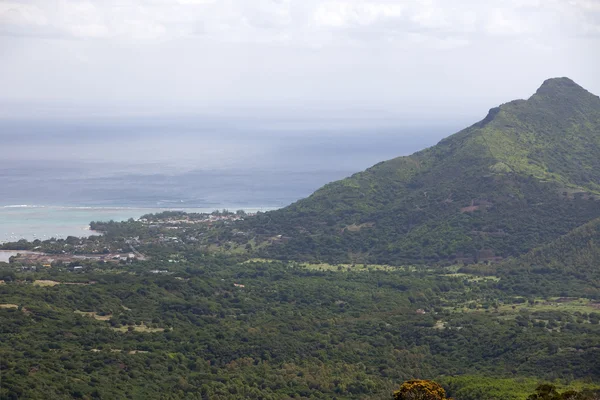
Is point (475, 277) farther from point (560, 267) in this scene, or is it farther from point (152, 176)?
point (152, 176)

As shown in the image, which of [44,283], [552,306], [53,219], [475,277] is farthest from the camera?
[53,219]

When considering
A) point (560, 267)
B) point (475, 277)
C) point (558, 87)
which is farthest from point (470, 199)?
point (558, 87)

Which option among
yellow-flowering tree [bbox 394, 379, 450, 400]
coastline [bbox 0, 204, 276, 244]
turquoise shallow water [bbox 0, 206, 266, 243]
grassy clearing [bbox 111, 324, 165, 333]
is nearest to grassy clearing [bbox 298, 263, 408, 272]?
grassy clearing [bbox 111, 324, 165, 333]

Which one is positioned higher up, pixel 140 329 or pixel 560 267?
pixel 560 267

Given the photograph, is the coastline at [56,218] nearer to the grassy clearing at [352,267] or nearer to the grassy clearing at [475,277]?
the grassy clearing at [352,267]

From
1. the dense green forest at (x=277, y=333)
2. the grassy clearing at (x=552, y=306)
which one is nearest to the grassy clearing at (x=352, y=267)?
the dense green forest at (x=277, y=333)

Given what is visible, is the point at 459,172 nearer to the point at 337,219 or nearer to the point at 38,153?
the point at 337,219

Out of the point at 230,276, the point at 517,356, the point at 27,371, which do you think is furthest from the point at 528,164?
the point at 27,371
